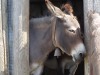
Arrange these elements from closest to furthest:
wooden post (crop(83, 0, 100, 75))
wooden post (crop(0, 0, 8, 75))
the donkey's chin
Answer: wooden post (crop(83, 0, 100, 75))
the donkey's chin
wooden post (crop(0, 0, 8, 75))

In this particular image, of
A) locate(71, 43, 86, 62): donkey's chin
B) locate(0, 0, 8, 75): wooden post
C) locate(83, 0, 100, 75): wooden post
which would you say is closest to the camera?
locate(83, 0, 100, 75): wooden post

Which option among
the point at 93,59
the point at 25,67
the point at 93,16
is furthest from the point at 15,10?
the point at 93,59

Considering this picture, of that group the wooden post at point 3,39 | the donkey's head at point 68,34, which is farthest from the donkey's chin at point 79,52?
the wooden post at point 3,39

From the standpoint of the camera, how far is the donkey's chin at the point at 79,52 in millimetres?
3076

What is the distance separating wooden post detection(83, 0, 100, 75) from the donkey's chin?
0.04 m

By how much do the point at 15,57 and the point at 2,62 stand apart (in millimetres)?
120

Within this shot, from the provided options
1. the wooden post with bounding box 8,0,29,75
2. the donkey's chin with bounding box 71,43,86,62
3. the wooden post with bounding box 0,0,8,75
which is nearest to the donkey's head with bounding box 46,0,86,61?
the donkey's chin with bounding box 71,43,86,62

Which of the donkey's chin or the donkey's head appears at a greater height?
the donkey's head

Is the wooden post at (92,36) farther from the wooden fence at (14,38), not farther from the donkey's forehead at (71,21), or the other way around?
the wooden fence at (14,38)

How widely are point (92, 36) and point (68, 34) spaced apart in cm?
45

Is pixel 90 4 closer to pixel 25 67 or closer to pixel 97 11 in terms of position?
pixel 97 11

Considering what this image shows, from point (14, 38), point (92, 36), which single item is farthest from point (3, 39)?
point (92, 36)

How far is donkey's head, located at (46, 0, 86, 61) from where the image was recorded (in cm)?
312

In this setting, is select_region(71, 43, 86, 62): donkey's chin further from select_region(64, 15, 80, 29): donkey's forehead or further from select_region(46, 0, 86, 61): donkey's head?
select_region(64, 15, 80, 29): donkey's forehead
